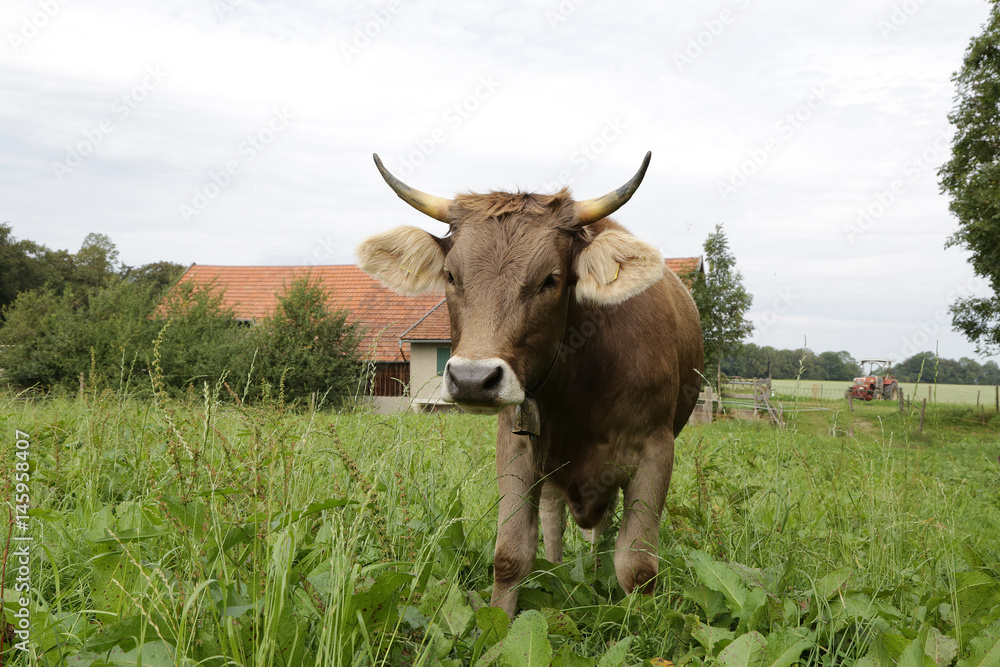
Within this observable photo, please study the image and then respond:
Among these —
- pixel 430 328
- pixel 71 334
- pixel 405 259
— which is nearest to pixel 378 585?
pixel 405 259

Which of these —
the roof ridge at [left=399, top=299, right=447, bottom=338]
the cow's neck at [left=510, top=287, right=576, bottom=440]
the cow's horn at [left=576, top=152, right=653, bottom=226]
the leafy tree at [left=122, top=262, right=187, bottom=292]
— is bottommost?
the cow's neck at [left=510, top=287, right=576, bottom=440]

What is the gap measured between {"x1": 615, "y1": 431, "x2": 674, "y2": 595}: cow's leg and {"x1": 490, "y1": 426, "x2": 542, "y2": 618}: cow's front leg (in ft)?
1.39

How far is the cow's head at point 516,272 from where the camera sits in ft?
8.37

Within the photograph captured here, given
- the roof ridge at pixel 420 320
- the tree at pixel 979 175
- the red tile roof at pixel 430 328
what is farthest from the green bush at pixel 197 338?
the tree at pixel 979 175

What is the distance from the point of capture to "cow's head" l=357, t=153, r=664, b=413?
255 cm

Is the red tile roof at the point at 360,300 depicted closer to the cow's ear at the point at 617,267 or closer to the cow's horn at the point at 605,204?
the cow's horn at the point at 605,204

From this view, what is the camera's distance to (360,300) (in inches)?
1245

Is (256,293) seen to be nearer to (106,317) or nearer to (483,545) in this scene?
(106,317)

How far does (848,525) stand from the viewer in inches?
153

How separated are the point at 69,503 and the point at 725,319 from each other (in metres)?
24.3

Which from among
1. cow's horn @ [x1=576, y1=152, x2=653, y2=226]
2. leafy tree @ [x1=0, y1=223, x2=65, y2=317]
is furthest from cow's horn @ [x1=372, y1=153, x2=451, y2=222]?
leafy tree @ [x1=0, y1=223, x2=65, y2=317]

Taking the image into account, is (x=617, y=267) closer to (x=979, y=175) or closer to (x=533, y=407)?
(x=533, y=407)

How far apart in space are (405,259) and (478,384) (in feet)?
3.84

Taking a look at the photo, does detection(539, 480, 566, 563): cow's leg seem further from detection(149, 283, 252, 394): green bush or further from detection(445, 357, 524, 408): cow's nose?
detection(149, 283, 252, 394): green bush
